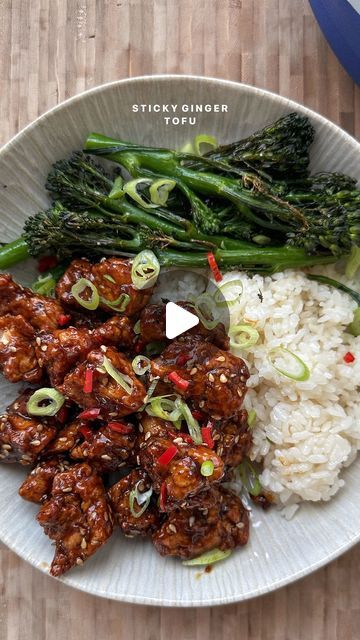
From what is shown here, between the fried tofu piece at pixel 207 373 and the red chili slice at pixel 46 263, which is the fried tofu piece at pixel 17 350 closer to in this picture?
the red chili slice at pixel 46 263

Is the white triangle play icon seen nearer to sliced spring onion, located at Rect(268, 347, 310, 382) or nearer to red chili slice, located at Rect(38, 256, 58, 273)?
sliced spring onion, located at Rect(268, 347, 310, 382)

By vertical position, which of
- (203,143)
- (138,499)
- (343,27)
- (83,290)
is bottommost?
(138,499)

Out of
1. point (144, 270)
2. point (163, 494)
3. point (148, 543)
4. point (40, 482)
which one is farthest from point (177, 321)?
point (148, 543)

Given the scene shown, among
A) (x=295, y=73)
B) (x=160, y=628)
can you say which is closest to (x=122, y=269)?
(x=295, y=73)

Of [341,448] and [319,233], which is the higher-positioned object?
[319,233]

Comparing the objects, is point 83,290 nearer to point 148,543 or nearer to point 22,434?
point 22,434

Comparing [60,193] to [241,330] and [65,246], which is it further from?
[241,330]
